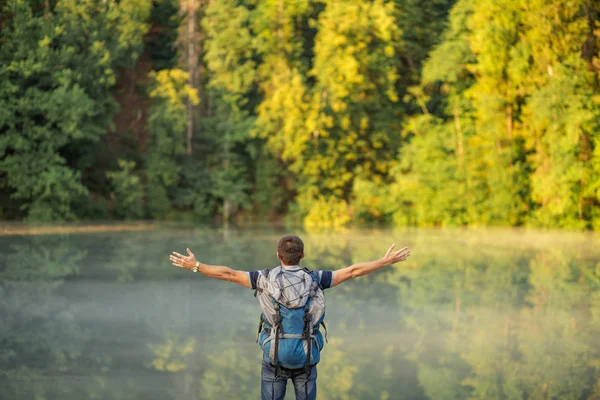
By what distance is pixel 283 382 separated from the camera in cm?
523

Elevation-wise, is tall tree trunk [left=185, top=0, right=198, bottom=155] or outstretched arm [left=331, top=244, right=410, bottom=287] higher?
tall tree trunk [left=185, top=0, right=198, bottom=155]

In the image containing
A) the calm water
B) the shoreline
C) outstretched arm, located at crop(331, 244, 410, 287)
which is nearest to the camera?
outstretched arm, located at crop(331, 244, 410, 287)

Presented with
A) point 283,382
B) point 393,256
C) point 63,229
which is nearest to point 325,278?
point 393,256

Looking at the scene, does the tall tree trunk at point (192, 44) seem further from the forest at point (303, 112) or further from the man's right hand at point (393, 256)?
the man's right hand at point (393, 256)

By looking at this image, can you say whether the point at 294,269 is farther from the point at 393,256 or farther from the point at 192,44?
the point at 192,44

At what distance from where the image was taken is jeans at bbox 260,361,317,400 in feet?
17.0

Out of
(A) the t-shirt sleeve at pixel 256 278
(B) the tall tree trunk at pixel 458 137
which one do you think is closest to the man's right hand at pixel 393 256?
(A) the t-shirt sleeve at pixel 256 278

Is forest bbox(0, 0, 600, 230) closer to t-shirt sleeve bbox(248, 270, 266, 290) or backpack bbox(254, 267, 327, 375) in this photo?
t-shirt sleeve bbox(248, 270, 266, 290)

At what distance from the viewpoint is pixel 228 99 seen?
130 ft

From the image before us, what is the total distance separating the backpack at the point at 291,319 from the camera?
202 inches

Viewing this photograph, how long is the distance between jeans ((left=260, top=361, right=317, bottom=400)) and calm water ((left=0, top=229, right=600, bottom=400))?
2.33 m

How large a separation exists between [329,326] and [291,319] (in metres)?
6.22

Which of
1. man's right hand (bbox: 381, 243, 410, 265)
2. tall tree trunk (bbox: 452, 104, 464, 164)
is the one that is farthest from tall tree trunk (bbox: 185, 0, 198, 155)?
man's right hand (bbox: 381, 243, 410, 265)

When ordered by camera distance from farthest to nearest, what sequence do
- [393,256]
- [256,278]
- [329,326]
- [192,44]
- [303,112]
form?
1. [192,44]
2. [303,112]
3. [329,326]
4. [393,256]
5. [256,278]
